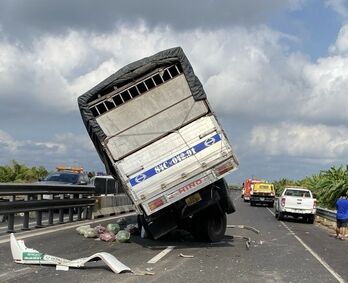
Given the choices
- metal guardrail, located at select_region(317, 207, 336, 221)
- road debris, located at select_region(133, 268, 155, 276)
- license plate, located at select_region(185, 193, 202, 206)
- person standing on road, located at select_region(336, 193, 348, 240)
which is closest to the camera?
road debris, located at select_region(133, 268, 155, 276)

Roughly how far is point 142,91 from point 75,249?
3822 millimetres

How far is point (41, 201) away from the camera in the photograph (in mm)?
15688

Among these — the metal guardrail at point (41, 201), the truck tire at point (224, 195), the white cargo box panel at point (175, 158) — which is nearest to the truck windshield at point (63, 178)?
the metal guardrail at point (41, 201)

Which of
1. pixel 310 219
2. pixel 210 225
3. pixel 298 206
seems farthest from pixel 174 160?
pixel 310 219

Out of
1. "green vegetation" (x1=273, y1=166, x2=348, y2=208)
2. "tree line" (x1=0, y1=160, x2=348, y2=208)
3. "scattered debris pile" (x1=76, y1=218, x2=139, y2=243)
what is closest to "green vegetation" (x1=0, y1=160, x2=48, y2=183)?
"tree line" (x1=0, y1=160, x2=348, y2=208)

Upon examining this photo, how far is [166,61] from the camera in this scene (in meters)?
12.5

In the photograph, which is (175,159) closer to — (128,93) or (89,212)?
(128,93)

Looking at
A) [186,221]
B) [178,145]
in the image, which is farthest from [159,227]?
[178,145]

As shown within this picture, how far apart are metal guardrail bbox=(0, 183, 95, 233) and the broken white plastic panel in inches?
165

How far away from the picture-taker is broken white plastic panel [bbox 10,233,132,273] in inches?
358

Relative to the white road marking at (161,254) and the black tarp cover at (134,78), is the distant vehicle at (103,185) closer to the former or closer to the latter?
the white road marking at (161,254)

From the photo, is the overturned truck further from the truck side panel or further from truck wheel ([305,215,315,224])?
truck wheel ([305,215,315,224])

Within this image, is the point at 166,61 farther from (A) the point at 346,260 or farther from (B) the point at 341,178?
(B) the point at 341,178

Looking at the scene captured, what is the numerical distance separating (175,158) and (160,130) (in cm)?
74
